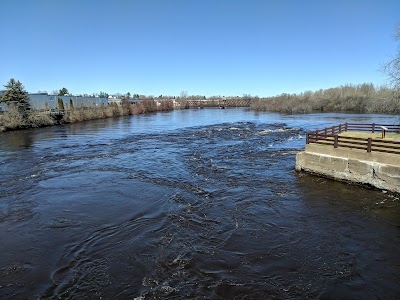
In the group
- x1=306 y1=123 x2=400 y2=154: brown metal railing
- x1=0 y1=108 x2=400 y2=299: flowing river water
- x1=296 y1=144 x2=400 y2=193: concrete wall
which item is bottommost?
x1=0 y1=108 x2=400 y2=299: flowing river water

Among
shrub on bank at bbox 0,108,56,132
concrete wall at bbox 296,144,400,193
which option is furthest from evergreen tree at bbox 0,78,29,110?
concrete wall at bbox 296,144,400,193

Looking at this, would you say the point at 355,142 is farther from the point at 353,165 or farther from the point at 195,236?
the point at 195,236

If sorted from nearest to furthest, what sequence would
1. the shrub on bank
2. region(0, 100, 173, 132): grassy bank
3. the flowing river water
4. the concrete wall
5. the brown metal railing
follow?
the flowing river water, the concrete wall, the brown metal railing, the shrub on bank, region(0, 100, 173, 132): grassy bank

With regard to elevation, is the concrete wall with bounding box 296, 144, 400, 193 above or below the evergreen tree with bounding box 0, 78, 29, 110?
below

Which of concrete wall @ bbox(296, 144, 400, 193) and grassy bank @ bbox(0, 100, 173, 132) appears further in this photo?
grassy bank @ bbox(0, 100, 173, 132)

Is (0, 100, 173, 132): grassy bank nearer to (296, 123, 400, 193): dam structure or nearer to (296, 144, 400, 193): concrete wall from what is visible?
(296, 144, 400, 193): concrete wall

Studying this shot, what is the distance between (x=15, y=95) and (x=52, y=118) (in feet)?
28.3

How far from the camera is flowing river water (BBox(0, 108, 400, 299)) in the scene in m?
7.69

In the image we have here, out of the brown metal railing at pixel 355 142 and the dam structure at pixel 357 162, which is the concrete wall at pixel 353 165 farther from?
the brown metal railing at pixel 355 142

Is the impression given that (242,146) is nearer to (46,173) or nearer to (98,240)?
Result: (46,173)

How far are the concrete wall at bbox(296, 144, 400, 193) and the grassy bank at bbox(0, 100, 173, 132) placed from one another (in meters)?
46.0

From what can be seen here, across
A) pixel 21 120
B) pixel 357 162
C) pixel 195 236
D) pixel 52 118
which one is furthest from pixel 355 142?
pixel 52 118

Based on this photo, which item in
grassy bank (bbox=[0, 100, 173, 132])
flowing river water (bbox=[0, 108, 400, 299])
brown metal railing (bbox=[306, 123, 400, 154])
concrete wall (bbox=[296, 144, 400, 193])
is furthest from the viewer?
grassy bank (bbox=[0, 100, 173, 132])

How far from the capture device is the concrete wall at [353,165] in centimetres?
1405
